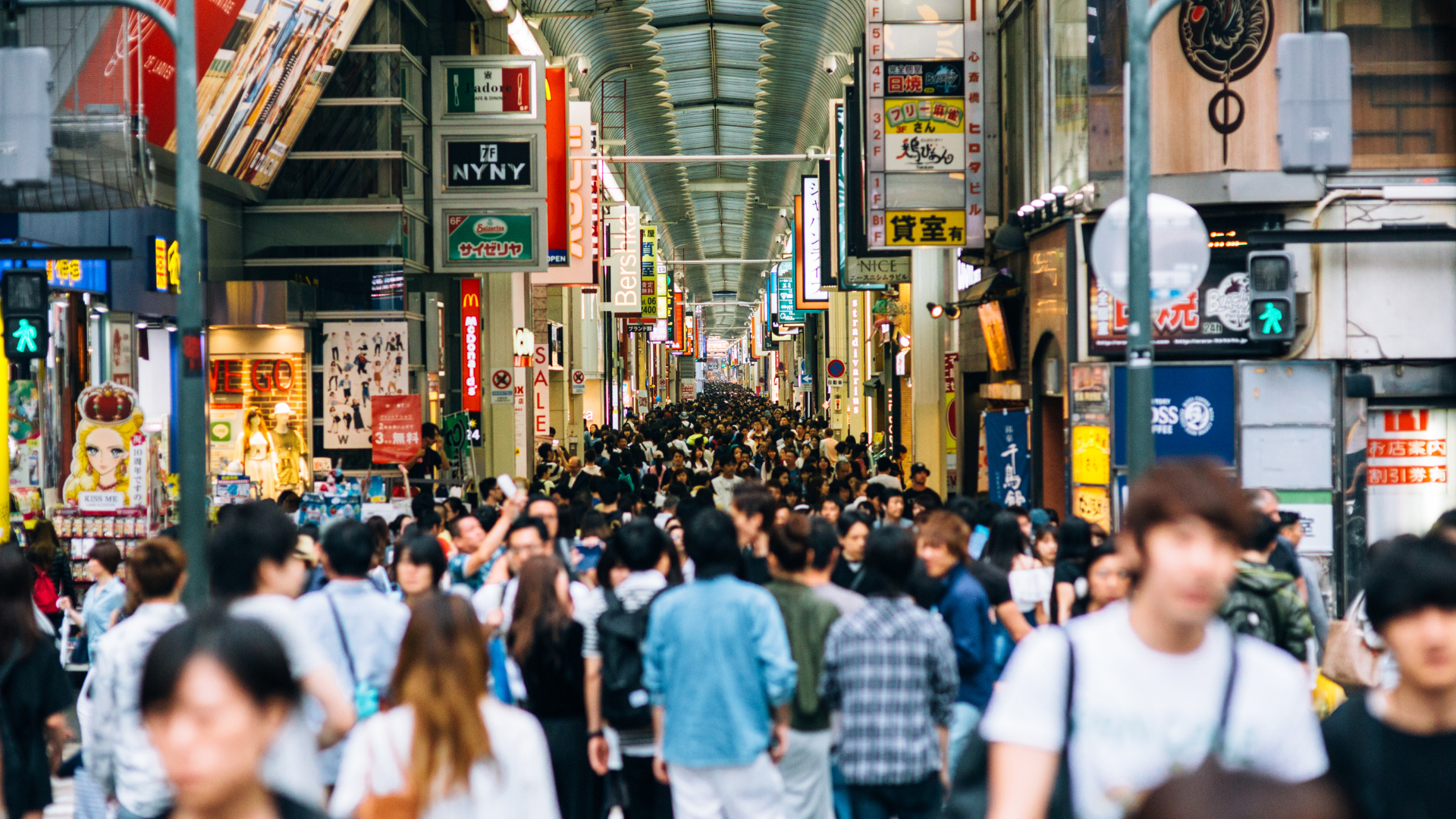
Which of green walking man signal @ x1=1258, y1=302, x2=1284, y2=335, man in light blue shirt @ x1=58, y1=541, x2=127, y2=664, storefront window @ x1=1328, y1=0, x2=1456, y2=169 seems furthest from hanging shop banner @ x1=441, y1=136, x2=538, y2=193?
man in light blue shirt @ x1=58, y1=541, x2=127, y2=664

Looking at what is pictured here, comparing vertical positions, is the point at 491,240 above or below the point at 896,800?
above

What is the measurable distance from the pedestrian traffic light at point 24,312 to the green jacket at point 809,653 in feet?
21.9

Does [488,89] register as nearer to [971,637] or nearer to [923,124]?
[923,124]

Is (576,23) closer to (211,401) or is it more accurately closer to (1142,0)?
(211,401)

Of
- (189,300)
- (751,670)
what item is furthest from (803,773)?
(189,300)

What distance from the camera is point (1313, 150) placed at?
786 cm

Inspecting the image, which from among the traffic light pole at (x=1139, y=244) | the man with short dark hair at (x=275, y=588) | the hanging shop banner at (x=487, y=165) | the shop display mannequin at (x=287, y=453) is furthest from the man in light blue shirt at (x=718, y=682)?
the hanging shop banner at (x=487, y=165)

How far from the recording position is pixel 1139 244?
802 centimetres

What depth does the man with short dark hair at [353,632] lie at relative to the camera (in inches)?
208

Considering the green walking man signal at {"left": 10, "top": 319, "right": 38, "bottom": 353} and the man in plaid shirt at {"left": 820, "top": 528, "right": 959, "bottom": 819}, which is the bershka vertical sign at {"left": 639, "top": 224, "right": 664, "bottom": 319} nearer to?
the green walking man signal at {"left": 10, "top": 319, "right": 38, "bottom": 353}

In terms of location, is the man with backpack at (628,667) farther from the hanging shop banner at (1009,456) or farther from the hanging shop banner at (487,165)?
the hanging shop banner at (487,165)

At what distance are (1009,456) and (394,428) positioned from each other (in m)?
6.72

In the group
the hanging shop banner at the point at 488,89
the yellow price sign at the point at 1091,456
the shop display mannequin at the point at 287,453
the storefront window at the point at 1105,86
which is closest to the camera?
the yellow price sign at the point at 1091,456

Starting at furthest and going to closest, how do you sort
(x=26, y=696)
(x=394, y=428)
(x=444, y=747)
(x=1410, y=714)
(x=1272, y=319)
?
1. (x=394, y=428)
2. (x=1272, y=319)
3. (x=26, y=696)
4. (x=444, y=747)
5. (x=1410, y=714)
